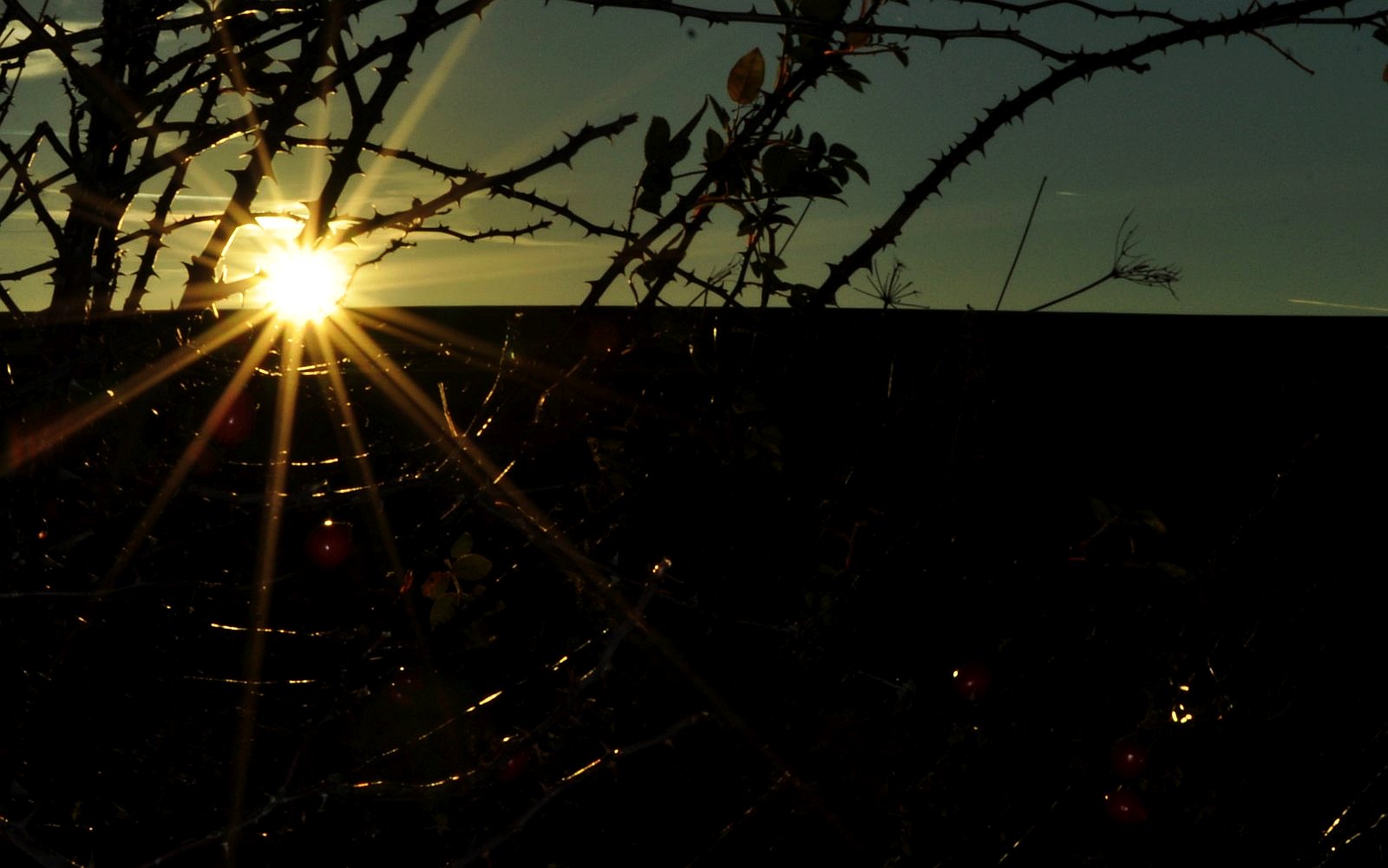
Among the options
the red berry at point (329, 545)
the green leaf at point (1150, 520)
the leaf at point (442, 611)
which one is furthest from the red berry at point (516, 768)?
the green leaf at point (1150, 520)

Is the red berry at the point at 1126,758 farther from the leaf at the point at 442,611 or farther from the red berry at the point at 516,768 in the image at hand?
the leaf at the point at 442,611

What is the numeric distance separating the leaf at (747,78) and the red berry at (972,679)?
0.86 metres

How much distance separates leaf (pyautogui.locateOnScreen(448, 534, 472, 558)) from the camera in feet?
5.20

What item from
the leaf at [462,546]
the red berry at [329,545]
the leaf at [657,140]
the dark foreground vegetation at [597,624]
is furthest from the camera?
the leaf at [657,140]

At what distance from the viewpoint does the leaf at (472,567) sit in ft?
5.13

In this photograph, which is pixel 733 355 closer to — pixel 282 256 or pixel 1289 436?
pixel 282 256

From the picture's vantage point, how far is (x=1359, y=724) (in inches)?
106

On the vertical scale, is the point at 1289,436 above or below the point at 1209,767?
above

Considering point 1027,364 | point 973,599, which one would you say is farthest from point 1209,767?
point 1027,364

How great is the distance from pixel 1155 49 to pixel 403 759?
1256mm

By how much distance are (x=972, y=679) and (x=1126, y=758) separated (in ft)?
1.44

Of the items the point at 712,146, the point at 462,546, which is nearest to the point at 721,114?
the point at 712,146

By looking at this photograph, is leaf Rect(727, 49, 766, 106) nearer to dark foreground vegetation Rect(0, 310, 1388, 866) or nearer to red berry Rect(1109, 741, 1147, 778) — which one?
dark foreground vegetation Rect(0, 310, 1388, 866)

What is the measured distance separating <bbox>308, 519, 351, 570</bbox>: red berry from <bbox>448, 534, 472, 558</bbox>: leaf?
143mm
